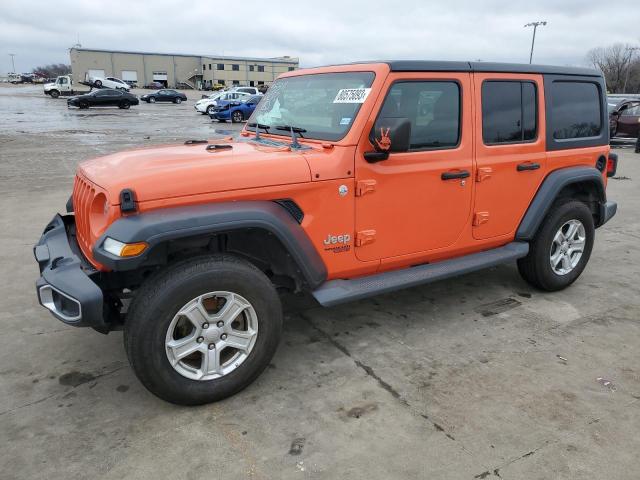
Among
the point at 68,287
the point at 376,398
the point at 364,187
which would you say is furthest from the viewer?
the point at 364,187

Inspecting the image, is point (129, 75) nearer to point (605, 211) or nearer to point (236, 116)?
point (236, 116)

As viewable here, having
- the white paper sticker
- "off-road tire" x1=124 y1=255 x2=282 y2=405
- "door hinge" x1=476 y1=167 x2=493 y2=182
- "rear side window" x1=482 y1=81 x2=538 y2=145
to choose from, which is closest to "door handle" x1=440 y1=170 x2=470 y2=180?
"door hinge" x1=476 y1=167 x2=493 y2=182

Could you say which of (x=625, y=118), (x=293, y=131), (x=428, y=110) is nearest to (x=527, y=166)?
(x=428, y=110)

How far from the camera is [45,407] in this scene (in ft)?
9.48

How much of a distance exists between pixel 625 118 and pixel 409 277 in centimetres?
1592

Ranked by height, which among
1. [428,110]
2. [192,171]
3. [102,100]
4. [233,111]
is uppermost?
[102,100]

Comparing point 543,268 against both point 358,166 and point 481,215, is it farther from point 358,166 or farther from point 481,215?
point 358,166

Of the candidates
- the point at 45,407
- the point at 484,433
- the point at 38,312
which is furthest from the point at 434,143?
the point at 38,312

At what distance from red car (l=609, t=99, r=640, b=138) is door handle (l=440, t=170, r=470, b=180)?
1489 centimetres

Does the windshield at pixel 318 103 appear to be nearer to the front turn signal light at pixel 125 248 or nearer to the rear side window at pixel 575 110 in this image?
the front turn signal light at pixel 125 248

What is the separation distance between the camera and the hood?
263 cm

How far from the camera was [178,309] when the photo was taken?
2.69 metres

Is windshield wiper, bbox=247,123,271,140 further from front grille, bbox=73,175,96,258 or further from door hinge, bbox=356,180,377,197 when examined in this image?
front grille, bbox=73,175,96,258

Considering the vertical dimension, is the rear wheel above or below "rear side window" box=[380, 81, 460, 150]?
above
